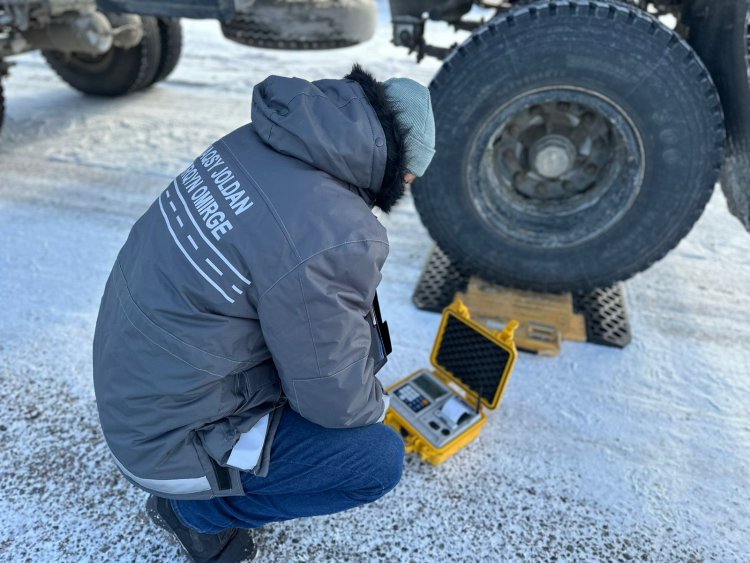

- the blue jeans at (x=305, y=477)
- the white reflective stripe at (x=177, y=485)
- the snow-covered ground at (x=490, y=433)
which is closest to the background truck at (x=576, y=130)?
the snow-covered ground at (x=490, y=433)

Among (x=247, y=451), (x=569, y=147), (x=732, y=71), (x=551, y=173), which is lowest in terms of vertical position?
(x=247, y=451)

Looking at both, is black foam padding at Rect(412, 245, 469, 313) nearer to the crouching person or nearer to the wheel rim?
the wheel rim

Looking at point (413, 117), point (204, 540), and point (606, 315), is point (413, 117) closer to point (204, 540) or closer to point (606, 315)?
point (204, 540)

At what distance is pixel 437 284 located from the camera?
291cm

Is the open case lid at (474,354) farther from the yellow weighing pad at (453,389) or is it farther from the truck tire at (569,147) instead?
the truck tire at (569,147)

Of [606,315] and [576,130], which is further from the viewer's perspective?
[606,315]

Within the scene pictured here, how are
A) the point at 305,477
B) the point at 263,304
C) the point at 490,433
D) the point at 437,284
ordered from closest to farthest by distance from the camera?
1. the point at 263,304
2. the point at 305,477
3. the point at 490,433
4. the point at 437,284

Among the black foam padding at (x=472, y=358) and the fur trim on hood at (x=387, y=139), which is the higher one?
the fur trim on hood at (x=387, y=139)

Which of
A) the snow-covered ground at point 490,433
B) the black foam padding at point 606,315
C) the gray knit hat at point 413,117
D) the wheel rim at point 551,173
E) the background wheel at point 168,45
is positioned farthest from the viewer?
the background wheel at point 168,45

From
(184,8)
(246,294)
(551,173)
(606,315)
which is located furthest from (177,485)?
(184,8)

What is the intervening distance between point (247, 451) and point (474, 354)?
98cm

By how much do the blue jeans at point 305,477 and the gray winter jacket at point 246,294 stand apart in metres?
0.07

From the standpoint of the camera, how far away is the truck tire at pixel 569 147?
87.0 inches

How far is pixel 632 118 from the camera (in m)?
2.29
